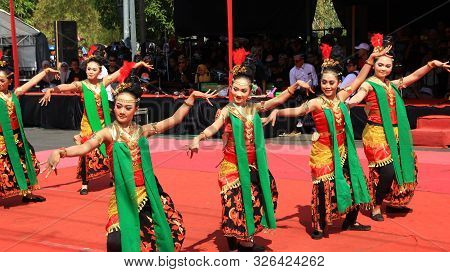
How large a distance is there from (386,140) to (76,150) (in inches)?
140

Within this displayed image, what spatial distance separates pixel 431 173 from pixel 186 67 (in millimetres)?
9001

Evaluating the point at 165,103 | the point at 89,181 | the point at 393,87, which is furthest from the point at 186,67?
the point at 393,87

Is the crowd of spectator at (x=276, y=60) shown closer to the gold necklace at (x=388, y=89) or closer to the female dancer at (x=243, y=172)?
the gold necklace at (x=388, y=89)

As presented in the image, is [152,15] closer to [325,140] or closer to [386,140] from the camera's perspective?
[386,140]

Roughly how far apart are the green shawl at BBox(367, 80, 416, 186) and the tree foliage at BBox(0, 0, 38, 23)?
124ft

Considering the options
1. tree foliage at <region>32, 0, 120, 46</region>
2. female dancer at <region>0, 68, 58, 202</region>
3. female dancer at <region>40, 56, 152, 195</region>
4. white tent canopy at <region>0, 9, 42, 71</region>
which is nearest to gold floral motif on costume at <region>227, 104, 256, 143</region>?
female dancer at <region>40, 56, 152, 195</region>

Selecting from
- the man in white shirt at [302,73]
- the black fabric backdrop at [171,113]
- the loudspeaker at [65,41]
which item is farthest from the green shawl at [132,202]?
the loudspeaker at [65,41]

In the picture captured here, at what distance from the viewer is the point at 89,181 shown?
9820 millimetres

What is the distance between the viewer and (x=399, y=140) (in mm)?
7273

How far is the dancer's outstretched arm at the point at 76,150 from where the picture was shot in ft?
14.8

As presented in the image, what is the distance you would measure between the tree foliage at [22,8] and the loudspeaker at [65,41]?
23005 mm

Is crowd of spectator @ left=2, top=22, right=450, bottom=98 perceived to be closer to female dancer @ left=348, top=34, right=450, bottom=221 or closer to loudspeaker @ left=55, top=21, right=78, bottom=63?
loudspeaker @ left=55, top=21, right=78, bottom=63

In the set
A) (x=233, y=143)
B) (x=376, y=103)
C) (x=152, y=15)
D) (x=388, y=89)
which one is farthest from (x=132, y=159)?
(x=152, y=15)

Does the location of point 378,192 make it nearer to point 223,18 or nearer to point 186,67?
point 186,67
